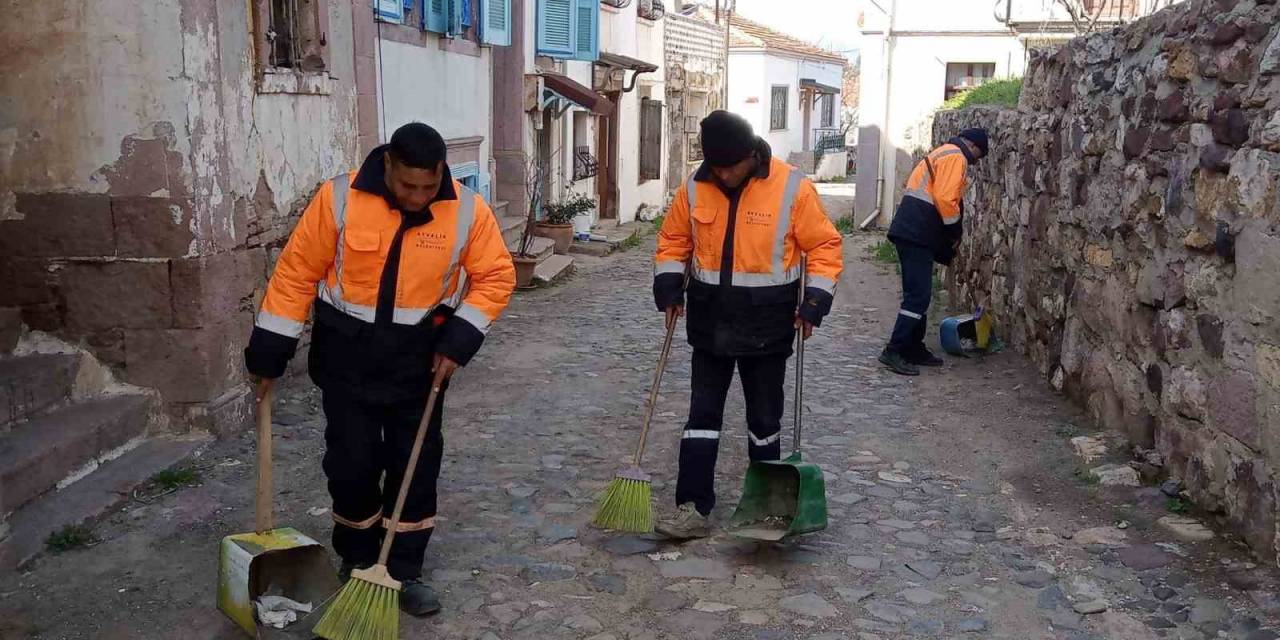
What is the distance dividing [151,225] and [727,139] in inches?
113

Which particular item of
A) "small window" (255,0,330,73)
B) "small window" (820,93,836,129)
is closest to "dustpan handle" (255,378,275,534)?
"small window" (255,0,330,73)

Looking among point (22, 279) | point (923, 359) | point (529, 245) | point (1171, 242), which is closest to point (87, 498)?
point (22, 279)

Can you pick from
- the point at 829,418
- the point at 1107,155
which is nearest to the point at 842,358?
the point at 829,418

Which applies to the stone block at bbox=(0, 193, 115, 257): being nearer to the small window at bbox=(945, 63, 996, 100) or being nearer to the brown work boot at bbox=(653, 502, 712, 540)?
the brown work boot at bbox=(653, 502, 712, 540)

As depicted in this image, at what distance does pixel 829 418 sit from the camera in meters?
6.65

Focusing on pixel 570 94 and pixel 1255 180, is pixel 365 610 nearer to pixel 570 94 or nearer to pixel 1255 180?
pixel 1255 180

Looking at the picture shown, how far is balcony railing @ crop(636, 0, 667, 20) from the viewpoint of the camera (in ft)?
66.4

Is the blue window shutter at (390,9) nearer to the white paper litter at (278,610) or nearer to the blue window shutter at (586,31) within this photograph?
the blue window shutter at (586,31)

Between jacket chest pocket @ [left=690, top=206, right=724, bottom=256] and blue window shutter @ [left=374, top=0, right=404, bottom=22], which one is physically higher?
blue window shutter @ [left=374, top=0, right=404, bottom=22]

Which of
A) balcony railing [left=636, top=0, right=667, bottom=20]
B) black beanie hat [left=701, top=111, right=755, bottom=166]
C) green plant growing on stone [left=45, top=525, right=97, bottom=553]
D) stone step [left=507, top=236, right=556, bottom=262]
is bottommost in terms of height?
green plant growing on stone [left=45, top=525, right=97, bottom=553]

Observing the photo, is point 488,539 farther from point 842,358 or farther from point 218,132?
point 842,358

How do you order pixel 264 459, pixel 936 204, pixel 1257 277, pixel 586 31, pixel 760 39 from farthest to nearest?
pixel 760 39
pixel 586 31
pixel 936 204
pixel 1257 277
pixel 264 459

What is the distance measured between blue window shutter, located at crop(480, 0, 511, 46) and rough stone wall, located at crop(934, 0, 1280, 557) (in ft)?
20.8

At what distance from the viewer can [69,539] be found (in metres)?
4.44
